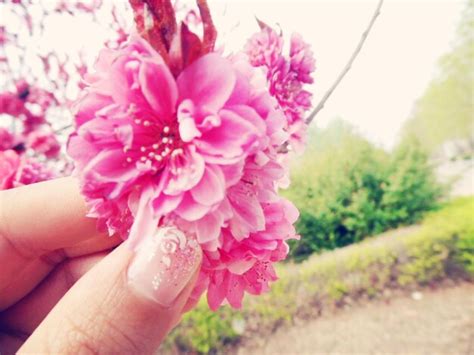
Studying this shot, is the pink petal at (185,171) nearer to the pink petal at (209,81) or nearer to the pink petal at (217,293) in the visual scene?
the pink petal at (209,81)

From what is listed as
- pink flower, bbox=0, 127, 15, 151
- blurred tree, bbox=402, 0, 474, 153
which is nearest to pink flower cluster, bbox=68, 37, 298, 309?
pink flower, bbox=0, 127, 15, 151

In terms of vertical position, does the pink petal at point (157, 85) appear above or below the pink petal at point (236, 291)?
above

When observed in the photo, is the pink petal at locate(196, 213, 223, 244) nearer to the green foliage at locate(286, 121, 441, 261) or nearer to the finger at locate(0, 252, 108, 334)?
the finger at locate(0, 252, 108, 334)

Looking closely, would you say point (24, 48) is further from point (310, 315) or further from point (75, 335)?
point (310, 315)

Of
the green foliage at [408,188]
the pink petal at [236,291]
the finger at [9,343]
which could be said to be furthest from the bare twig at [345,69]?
the green foliage at [408,188]

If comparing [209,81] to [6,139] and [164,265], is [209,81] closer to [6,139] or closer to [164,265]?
[164,265]

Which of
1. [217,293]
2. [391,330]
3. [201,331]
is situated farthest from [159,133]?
[391,330]
